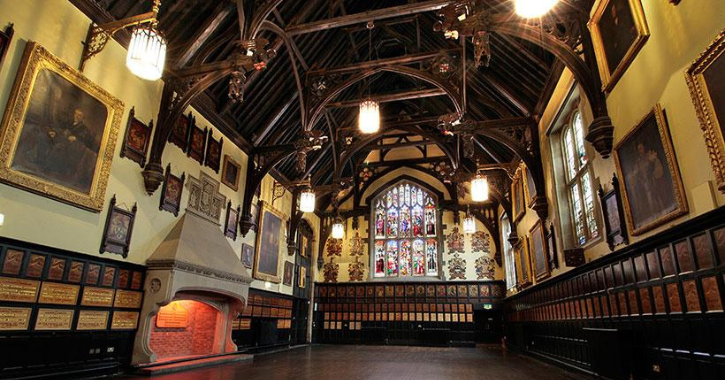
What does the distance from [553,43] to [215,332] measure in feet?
33.3

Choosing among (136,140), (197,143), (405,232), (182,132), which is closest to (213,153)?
(197,143)

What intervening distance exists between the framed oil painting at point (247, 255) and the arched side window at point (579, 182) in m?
8.90

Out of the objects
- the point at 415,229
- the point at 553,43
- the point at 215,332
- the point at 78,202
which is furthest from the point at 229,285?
the point at 415,229

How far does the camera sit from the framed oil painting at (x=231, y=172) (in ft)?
36.5

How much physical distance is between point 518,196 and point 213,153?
386 inches

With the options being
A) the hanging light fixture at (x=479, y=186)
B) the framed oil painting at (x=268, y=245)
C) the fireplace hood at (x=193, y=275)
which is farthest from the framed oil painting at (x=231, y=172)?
the hanging light fixture at (x=479, y=186)

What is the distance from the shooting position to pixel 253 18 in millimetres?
7535

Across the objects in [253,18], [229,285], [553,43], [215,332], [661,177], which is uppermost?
[253,18]

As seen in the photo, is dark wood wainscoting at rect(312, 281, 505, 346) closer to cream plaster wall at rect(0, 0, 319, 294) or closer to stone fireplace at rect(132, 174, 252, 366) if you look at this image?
stone fireplace at rect(132, 174, 252, 366)

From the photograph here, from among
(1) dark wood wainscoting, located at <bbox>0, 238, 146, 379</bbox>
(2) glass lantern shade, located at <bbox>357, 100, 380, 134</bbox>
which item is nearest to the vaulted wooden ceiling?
(2) glass lantern shade, located at <bbox>357, 100, 380, 134</bbox>

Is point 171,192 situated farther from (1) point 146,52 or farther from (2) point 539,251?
(2) point 539,251

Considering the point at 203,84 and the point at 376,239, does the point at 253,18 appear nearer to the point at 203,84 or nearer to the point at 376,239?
the point at 203,84

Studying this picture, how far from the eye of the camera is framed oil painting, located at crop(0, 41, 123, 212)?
5645mm

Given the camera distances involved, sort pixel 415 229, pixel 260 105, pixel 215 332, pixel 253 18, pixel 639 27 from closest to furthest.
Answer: pixel 639 27 < pixel 253 18 < pixel 215 332 < pixel 260 105 < pixel 415 229
